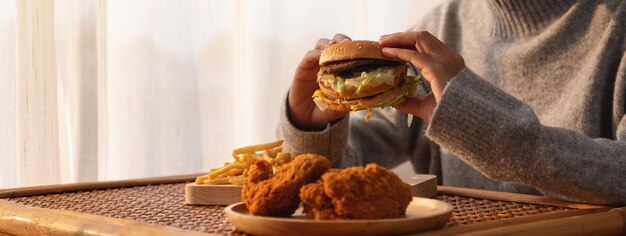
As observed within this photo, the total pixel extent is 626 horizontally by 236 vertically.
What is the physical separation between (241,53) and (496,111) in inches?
39.7

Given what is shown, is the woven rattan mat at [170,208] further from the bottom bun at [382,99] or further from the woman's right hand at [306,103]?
the woman's right hand at [306,103]

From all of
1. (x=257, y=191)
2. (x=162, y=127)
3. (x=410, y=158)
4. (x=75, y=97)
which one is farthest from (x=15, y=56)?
(x=257, y=191)

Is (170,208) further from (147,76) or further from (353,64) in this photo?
(147,76)

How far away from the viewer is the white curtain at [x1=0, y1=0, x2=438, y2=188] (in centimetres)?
149

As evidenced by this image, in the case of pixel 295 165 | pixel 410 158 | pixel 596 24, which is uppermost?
pixel 596 24

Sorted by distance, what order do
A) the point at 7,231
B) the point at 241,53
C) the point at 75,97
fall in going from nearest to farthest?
the point at 7,231 → the point at 75,97 → the point at 241,53

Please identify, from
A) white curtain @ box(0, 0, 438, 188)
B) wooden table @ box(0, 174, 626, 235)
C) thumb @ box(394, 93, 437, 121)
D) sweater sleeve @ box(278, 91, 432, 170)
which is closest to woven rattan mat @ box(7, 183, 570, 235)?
wooden table @ box(0, 174, 626, 235)

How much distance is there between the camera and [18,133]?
4.87 ft

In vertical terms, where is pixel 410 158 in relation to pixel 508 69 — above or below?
below

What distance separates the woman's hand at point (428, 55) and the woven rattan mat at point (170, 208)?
15 cm

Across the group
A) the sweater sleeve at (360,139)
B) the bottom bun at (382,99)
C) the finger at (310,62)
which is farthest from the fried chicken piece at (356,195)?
the sweater sleeve at (360,139)

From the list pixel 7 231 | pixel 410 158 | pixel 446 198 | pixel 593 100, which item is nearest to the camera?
pixel 7 231

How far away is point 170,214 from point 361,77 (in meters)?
0.30

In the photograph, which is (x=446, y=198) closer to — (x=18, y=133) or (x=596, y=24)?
(x=596, y=24)
